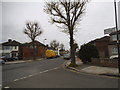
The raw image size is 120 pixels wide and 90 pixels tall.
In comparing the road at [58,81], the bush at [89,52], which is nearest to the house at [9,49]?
the bush at [89,52]

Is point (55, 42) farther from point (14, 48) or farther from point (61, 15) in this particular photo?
point (61, 15)

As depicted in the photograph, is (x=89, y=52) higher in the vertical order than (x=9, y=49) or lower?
lower

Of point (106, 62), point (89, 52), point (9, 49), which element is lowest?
point (106, 62)

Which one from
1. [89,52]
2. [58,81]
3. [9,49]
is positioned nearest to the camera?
[58,81]

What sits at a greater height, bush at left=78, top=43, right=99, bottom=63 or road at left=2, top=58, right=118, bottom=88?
bush at left=78, top=43, right=99, bottom=63

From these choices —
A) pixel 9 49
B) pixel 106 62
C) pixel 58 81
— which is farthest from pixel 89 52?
pixel 9 49

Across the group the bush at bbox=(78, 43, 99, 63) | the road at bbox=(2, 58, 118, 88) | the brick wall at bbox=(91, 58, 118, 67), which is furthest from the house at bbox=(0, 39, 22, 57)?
the road at bbox=(2, 58, 118, 88)

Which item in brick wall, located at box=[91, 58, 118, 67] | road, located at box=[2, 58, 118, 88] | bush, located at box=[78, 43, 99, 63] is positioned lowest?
road, located at box=[2, 58, 118, 88]

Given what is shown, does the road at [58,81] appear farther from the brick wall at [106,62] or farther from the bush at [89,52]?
the bush at [89,52]

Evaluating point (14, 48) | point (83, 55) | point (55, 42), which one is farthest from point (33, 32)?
point (55, 42)

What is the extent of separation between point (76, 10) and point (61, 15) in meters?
2.09

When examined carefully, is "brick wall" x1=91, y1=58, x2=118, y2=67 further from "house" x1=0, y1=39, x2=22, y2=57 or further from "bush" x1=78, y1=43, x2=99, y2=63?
"house" x1=0, y1=39, x2=22, y2=57

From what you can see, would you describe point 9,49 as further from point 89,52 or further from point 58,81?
point 58,81

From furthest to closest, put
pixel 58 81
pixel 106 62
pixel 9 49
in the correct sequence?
pixel 9 49 → pixel 106 62 → pixel 58 81
